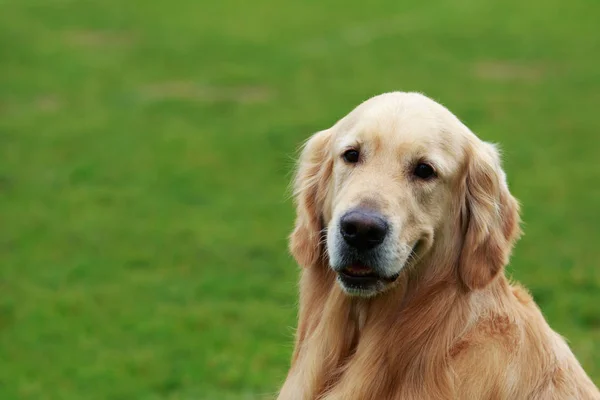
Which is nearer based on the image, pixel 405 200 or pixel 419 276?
pixel 405 200

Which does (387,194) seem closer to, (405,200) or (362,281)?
(405,200)

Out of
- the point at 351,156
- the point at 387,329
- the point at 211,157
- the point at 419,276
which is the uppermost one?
the point at 351,156

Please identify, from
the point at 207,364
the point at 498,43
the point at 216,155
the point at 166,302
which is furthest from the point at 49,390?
the point at 498,43

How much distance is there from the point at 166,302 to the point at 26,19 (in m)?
14.5

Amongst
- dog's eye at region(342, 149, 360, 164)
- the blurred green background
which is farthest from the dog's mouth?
the blurred green background

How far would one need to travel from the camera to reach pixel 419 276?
153 inches

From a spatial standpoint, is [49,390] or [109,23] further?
[109,23]

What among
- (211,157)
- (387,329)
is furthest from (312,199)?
(211,157)

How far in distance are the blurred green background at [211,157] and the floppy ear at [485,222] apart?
2752 mm

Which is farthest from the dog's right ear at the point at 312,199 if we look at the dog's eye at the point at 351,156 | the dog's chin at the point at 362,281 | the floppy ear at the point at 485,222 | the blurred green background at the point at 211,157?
the blurred green background at the point at 211,157

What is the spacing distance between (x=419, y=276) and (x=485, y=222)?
0.33m

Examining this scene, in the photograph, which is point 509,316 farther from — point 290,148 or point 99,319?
point 290,148

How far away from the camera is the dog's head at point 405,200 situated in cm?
365

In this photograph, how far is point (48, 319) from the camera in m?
8.04
